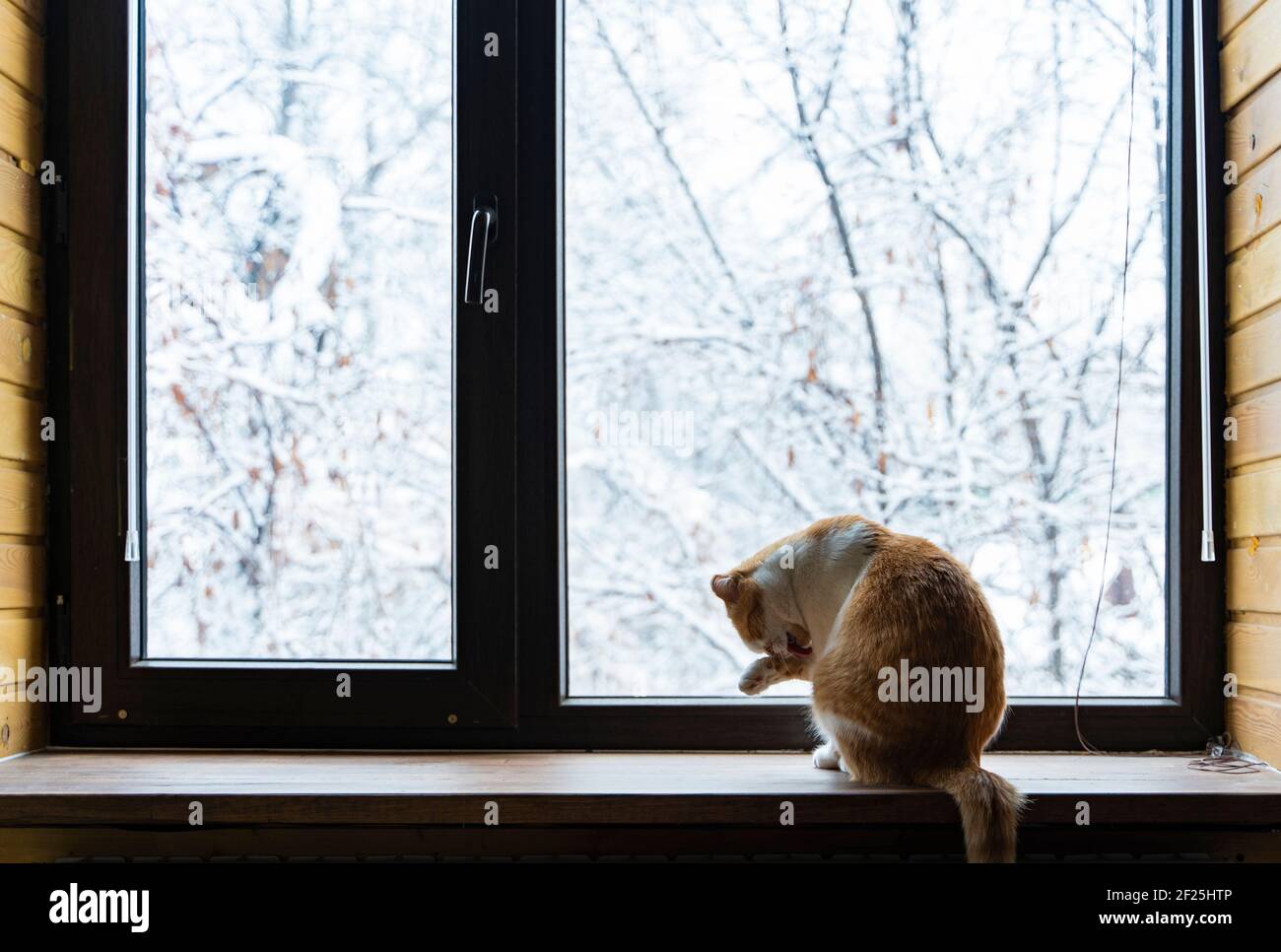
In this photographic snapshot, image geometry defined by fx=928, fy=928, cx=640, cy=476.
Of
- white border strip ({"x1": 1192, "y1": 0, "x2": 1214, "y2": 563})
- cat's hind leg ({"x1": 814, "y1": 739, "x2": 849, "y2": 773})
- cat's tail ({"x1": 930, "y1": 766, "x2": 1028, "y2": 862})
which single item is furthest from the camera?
white border strip ({"x1": 1192, "y1": 0, "x2": 1214, "y2": 563})

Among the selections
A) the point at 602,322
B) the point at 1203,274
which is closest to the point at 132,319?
the point at 602,322

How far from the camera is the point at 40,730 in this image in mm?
1567

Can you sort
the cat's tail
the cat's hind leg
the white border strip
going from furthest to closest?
1. the white border strip
2. the cat's hind leg
3. the cat's tail

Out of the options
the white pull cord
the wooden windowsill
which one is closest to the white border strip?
the wooden windowsill

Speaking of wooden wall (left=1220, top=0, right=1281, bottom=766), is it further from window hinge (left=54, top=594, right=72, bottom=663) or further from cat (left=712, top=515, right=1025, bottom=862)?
window hinge (left=54, top=594, right=72, bottom=663)

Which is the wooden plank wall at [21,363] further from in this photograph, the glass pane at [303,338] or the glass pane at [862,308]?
the glass pane at [862,308]

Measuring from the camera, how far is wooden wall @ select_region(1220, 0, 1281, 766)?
1416mm

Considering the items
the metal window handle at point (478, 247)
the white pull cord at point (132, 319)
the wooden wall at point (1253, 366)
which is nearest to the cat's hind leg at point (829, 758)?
the wooden wall at point (1253, 366)

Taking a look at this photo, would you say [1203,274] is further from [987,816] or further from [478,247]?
[478,247]

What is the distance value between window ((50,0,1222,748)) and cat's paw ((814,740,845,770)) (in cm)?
20

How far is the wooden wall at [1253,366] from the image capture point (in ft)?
4.65

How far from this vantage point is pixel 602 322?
63.9 inches

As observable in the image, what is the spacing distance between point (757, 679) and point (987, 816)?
0.38 meters
